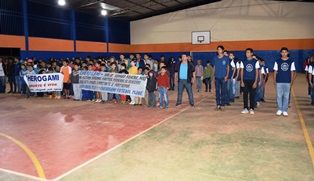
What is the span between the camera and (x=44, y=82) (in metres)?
13.4

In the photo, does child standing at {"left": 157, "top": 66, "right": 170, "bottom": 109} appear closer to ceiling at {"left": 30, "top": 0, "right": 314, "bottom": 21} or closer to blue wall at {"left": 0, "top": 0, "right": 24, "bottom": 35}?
blue wall at {"left": 0, "top": 0, "right": 24, "bottom": 35}

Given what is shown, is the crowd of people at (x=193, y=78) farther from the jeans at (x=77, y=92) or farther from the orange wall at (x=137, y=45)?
the orange wall at (x=137, y=45)

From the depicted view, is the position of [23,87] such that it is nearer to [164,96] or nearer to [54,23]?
[164,96]

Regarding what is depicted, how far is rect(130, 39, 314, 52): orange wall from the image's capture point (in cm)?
2782

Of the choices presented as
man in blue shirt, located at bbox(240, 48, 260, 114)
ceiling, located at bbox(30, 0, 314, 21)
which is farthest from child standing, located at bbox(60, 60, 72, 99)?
ceiling, located at bbox(30, 0, 314, 21)

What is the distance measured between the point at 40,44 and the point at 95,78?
41.0 ft

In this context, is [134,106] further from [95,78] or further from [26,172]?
[26,172]

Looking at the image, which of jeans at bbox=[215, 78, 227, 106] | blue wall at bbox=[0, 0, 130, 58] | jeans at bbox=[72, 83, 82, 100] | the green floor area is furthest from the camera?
blue wall at bbox=[0, 0, 130, 58]

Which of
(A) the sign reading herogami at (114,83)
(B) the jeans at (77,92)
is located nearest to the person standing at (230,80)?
(A) the sign reading herogami at (114,83)

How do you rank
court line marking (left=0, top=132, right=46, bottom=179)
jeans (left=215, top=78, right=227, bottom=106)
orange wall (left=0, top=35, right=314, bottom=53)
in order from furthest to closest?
orange wall (left=0, top=35, right=314, bottom=53) → jeans (left=215, top=78, right=227, bottom=106) → court line marking (left=0, top=132, right=46, bottom=179)

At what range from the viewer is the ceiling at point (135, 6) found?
24.5 meters

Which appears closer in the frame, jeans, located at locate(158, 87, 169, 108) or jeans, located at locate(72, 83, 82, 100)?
jeans, located at locate(158, 87, 169, 108)

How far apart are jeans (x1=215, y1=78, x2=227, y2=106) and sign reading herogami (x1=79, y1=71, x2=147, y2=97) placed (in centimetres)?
256

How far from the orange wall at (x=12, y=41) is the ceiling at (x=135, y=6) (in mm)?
3176
